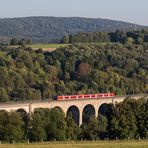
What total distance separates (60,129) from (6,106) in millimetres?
24920

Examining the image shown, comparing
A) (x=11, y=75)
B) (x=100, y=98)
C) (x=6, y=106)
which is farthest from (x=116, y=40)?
(x=6, y=106)

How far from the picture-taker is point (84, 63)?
129125 millimetres

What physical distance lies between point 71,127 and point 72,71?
226 feet

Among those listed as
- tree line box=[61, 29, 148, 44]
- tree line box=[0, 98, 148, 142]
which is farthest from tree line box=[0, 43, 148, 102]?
tree line box=[0, 98, 148, 142]

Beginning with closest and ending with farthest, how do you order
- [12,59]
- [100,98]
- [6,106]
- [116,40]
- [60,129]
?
[60,129]
[6,106]
[100,98]
[12,59]
[116,40]

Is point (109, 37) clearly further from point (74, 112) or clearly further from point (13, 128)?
point (13, 128)

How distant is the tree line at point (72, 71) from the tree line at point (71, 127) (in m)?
39.3

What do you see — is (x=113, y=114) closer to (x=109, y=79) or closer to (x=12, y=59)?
(x=109, y=79)

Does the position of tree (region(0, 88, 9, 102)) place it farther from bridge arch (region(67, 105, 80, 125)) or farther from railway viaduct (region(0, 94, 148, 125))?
railway viaduct (region(0, 94, 148, 125))

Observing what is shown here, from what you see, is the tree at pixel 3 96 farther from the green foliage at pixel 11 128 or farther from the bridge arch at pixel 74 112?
the green foliage at pixel 11 128

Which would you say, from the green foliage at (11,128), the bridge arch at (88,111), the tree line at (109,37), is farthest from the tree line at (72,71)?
the green foliage at (11,128)

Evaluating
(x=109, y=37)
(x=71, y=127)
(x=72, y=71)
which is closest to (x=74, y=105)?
(x=71, y=127)

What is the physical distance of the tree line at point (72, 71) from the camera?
108m

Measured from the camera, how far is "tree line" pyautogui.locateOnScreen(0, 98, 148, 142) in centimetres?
5678
